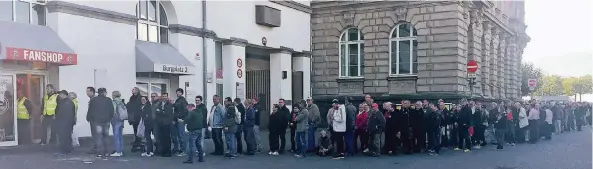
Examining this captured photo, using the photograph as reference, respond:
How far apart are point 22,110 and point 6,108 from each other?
38cm

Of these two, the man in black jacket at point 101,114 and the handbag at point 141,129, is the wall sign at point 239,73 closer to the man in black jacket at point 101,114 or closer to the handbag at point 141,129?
the handbag at point 141,129

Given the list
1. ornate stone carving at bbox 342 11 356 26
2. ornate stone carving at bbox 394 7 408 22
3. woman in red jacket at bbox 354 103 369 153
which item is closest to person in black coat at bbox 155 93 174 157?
woman in red jacket at bbox 354 103 369 153

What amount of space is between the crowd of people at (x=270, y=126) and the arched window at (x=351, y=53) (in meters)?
11.1

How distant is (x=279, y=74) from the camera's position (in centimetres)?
2566

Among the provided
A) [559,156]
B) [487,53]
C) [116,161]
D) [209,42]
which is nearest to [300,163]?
[116,161]

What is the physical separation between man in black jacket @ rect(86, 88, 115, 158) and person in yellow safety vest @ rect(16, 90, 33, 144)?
2636 mm

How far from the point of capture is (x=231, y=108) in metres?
14.2

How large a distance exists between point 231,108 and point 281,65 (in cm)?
1139

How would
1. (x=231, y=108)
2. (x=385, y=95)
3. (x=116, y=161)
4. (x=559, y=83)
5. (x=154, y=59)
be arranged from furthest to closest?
(x=559, y=83)
(x=385, y=95)
(x=154, y=59)
(x=231, y=108)
(x=116, y=161)

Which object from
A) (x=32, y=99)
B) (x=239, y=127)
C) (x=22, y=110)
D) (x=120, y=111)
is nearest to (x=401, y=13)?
(x=239, y=127)

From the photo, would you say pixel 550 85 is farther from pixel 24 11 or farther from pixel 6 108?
pixel 6 108

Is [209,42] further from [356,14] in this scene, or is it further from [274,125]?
[356,14]

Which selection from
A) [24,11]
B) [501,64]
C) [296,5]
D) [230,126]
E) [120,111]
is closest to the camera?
[120,111]

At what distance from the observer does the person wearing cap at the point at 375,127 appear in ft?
48.3
